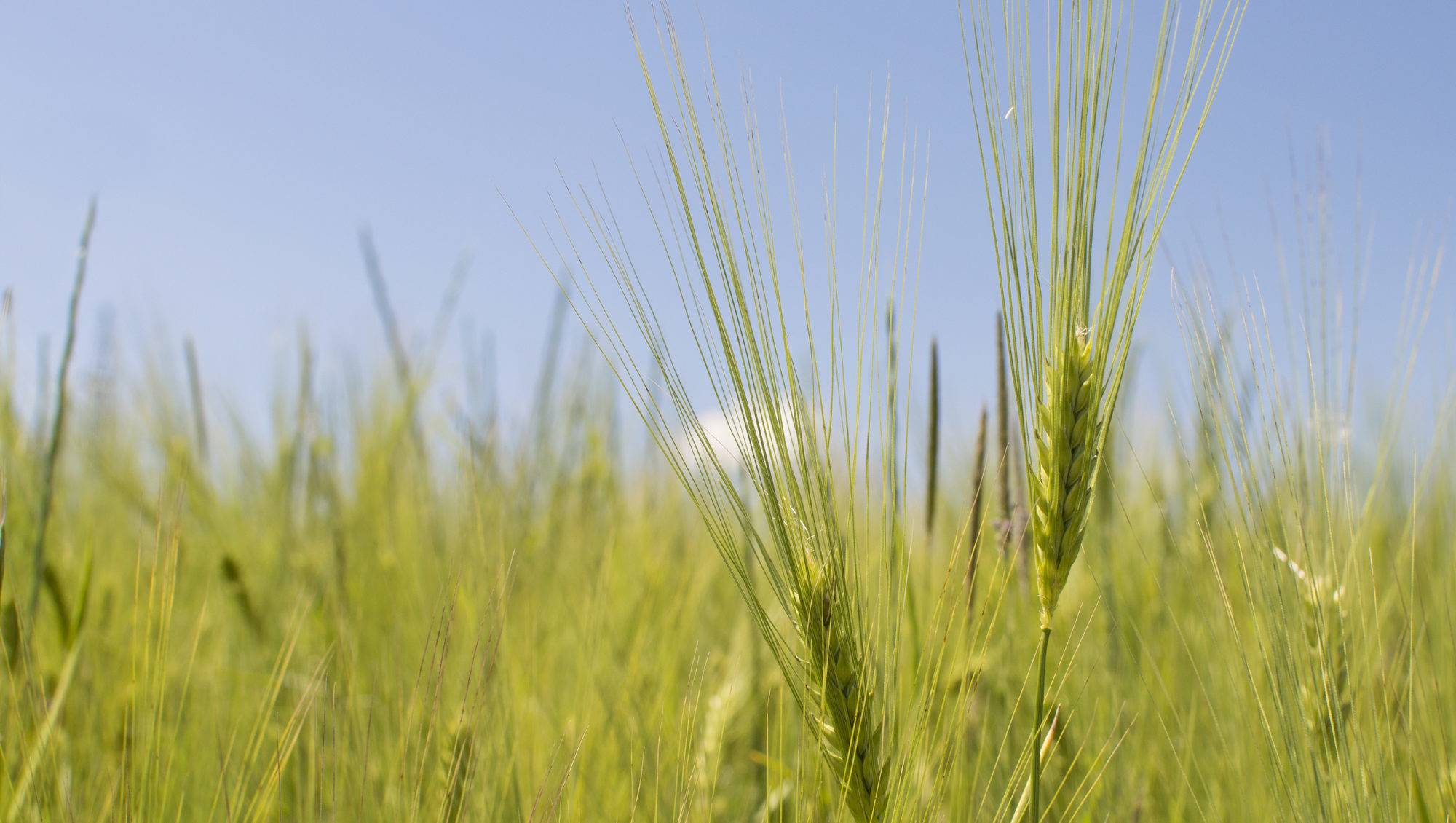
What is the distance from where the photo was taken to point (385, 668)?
1058mm

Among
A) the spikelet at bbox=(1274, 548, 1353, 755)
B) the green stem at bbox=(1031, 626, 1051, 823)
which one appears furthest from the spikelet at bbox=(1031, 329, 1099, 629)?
the spikelet at bbox=(1274, 548, 1353, 755)

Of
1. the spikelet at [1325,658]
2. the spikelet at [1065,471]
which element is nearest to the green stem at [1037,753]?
the spikelet at [1065,471]

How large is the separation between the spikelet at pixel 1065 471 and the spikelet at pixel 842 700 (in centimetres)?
13

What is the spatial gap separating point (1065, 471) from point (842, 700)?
214 millimetres

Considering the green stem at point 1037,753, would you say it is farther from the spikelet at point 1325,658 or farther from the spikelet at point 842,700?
the spikelet at point 1325,658

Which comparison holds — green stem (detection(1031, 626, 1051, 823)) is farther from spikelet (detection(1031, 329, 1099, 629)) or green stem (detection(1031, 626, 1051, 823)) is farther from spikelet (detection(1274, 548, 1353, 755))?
spikelet (detection(1274, 548, 1353, 755))

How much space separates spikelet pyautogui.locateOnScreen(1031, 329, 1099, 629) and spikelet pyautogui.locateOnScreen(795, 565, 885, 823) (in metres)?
0.13

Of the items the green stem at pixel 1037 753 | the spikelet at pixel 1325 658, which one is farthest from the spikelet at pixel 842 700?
the spikelet at pixel 1325 658

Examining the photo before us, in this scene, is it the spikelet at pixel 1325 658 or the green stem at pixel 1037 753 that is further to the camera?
the spikelet at pixel 1325 658

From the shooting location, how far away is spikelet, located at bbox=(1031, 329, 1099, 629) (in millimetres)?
567

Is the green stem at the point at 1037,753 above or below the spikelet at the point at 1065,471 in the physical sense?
below

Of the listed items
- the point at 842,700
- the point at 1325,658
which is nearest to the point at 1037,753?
the point at 842,700

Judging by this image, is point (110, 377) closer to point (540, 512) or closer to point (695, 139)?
point (540, 512)

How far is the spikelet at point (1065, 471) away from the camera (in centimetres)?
57
